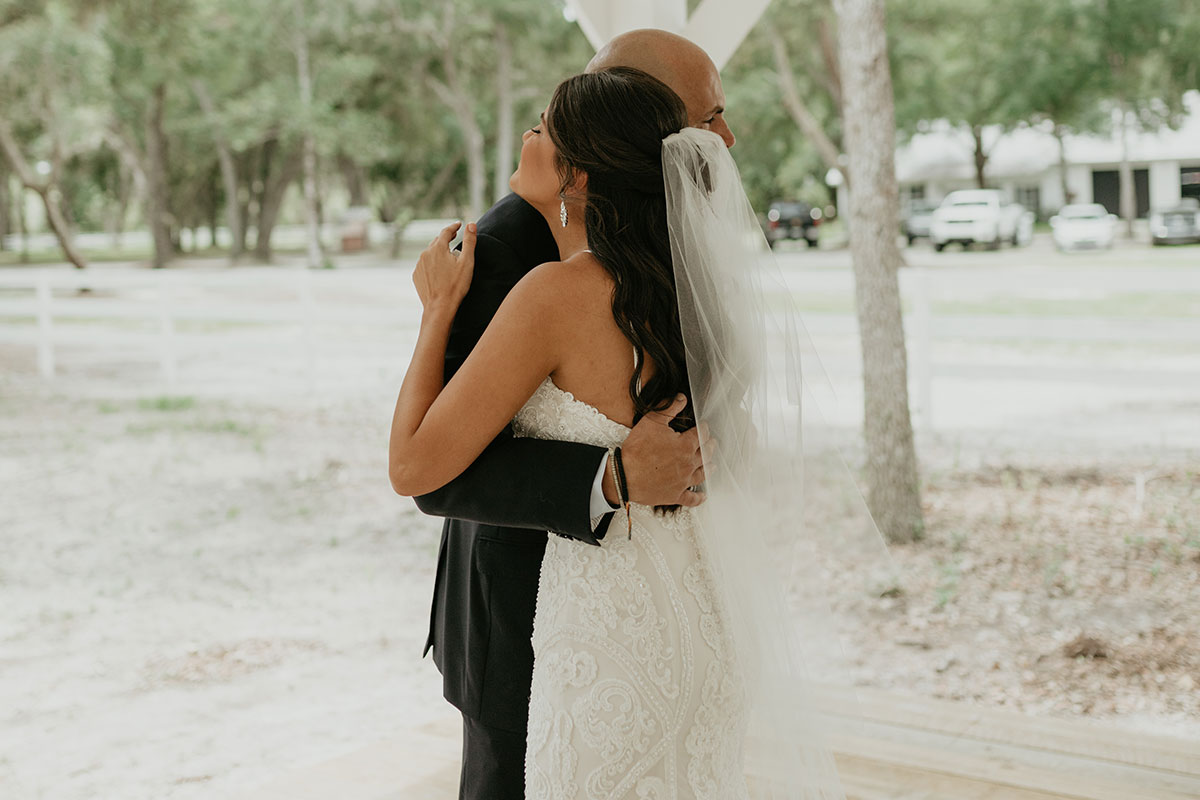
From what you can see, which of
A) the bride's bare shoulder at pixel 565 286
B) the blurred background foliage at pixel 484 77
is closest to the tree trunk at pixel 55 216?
the blurred background foliage at pixel 484 77

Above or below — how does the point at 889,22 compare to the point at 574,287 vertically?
above

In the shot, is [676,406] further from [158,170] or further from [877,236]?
[158,170]

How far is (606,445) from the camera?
1562 millimetres

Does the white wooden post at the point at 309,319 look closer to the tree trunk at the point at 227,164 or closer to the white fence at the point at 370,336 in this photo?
the white fence at the point at 370,336

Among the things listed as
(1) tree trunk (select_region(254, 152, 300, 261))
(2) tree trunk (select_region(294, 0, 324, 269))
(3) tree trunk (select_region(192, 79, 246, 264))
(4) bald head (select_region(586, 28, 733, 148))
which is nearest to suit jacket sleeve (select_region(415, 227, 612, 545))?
(4) bald head (select_region(586, 28, 733, 148))

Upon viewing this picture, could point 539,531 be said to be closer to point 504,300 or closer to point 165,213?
point 504,300

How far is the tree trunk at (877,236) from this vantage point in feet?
17.3

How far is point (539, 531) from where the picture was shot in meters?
1.63

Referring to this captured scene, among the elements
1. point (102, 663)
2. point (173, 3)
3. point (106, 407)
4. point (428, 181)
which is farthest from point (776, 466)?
point (428, 181)

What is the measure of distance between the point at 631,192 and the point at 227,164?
24440 millimetres

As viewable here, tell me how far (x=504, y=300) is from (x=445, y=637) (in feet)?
1.73

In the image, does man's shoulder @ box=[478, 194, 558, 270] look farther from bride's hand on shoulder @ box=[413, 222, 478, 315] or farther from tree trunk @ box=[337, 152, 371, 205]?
tree trunk @ box=[337, 152, 371, 205]

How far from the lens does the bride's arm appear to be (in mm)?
1477

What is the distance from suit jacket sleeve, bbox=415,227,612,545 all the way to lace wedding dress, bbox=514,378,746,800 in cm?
5
